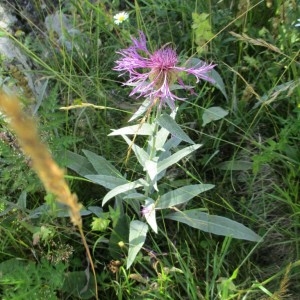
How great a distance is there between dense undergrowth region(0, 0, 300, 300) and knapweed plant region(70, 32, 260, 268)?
2.1 inches

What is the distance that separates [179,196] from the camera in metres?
1.43

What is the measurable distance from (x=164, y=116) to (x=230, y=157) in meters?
0.51

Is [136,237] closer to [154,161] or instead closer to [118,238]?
[118,238]

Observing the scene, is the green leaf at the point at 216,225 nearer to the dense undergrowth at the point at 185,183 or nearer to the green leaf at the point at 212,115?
the dense undergrowth at the point at 185,183

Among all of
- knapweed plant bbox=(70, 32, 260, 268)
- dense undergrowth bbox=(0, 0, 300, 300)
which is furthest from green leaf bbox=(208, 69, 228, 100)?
knapweed plant bbox=(70, 32, 260, 268)

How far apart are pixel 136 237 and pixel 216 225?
248 mm

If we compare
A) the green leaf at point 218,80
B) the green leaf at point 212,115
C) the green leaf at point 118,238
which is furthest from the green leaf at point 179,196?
the green leaf at point 218,80

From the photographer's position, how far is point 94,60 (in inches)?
76.8

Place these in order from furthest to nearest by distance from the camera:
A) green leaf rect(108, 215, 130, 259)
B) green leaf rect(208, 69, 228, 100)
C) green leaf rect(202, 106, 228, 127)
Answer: green leaf rect(208, 69, 228, 100) < green leaf rect(202, 106, 228, 127) < green leaf rect(108, 215, 130, 259)

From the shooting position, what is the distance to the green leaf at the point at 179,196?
1.41 meters

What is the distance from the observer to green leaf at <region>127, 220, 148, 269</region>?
1339mm

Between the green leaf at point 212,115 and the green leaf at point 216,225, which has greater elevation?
the green leaf at point 212,115

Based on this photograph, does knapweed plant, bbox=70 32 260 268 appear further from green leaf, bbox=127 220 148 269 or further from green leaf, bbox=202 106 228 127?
green leaf, bbox=202 106 228 127

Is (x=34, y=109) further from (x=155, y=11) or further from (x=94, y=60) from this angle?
(x=155, y=11)
